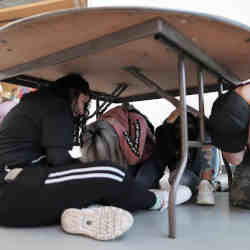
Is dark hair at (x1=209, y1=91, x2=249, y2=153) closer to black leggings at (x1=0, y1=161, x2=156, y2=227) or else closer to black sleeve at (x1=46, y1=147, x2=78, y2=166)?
black leggings at (x1=0, y1=161, x2=156, y2=227)

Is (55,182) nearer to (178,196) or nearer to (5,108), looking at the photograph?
(178,196)

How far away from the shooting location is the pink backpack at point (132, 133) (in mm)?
1289

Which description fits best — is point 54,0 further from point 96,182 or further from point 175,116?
point 96,182

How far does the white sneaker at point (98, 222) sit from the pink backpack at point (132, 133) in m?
0.55

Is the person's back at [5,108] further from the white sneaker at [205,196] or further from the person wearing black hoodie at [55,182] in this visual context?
the white sneaker at [205,196]

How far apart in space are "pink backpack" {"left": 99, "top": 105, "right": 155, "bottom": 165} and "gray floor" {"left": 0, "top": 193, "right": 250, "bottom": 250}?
14.9 inches

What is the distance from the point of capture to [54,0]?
1.54 m

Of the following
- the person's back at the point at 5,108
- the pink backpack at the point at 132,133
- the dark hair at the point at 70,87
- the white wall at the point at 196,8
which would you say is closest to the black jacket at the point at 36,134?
the dark hair at the point at 70,87

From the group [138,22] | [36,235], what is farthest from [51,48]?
[36,235]

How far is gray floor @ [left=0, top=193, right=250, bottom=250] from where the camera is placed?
656 mm

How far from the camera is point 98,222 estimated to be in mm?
728

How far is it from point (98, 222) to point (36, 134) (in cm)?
39

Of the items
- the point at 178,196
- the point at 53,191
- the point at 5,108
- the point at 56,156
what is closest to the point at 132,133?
the point at 178,196

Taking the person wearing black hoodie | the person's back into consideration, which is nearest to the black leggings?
the person wearing black hoodie
